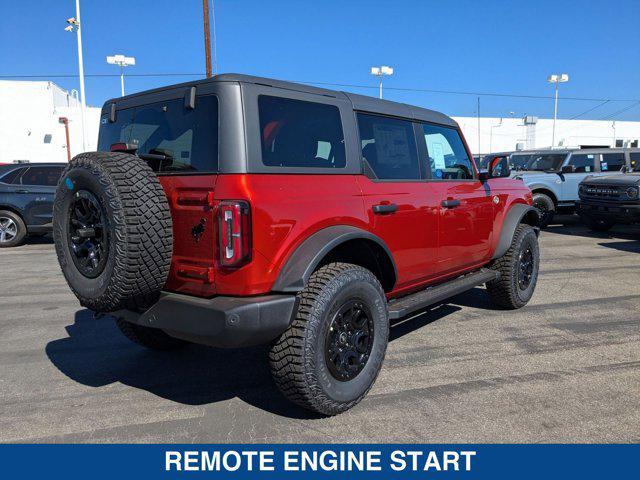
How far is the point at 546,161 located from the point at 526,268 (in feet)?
29.0

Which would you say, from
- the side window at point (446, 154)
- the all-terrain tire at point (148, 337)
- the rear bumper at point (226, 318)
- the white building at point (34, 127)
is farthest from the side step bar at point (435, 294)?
the white building at point (34, 127)

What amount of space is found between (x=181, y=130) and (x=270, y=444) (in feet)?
6.48

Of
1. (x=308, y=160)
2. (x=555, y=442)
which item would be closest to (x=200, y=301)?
(x=308, y=160)

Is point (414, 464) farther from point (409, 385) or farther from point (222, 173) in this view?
point (222, 173)

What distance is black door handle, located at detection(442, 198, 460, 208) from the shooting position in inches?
166

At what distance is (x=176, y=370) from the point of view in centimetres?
392

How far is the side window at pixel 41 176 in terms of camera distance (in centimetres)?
1045

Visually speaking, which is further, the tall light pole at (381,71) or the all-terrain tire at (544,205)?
the tall light pole at (381,71)

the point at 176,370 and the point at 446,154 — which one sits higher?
the point at 446,154

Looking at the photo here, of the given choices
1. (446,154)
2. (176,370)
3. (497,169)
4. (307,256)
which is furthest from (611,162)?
(176,370)

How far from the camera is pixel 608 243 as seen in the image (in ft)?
34.2

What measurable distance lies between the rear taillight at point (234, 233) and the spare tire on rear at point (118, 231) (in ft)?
1.14

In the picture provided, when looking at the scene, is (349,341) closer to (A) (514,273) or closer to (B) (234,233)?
→ (B) (234,233)

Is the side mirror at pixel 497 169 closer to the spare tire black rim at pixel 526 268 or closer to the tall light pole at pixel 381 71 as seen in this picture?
the spare tire black rim at pixel 526 268
